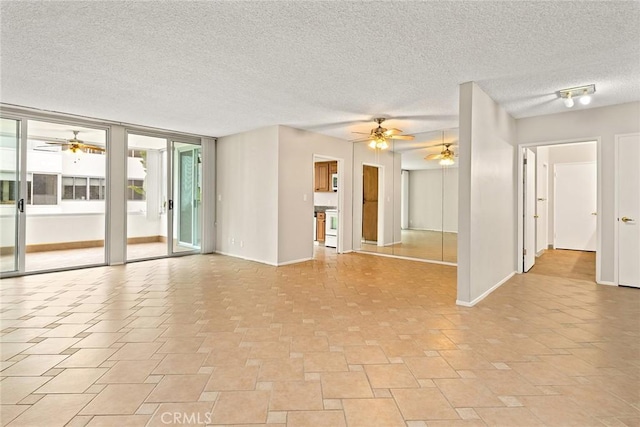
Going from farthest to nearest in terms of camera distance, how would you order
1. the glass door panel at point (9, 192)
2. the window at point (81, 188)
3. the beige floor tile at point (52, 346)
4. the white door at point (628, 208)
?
1. the window at point (81, 188)
2. the glass door panel at point (9, 192)
3. the white door at point (628, 208)
4. the beige floor tile at point (52, 346)

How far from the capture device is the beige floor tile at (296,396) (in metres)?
1.89

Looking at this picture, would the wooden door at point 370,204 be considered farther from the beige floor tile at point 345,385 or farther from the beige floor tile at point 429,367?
the beige floor tile at point 345,385

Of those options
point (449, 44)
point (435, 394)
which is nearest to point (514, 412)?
point (435, 394)

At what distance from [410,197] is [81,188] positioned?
7.96m

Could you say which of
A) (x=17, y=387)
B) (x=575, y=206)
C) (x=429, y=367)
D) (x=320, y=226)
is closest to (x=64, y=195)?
(x=320, y=226)

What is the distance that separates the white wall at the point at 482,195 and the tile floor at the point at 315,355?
1.13ft

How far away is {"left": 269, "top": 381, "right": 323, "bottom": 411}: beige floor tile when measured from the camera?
6.20ft

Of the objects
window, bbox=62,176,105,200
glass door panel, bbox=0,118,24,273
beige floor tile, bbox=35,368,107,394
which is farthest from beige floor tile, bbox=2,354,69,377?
window, bbox=62,176,105,200

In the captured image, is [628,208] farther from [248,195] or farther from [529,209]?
[248,195]

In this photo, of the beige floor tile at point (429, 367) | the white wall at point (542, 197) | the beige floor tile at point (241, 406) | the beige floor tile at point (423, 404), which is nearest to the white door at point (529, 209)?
the white wall at point (542, 197)

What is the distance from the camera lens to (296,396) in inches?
78.7

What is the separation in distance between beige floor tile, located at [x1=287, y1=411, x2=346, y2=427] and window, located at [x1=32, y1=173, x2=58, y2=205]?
8409 millimetres

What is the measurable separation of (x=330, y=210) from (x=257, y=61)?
562 centimetres

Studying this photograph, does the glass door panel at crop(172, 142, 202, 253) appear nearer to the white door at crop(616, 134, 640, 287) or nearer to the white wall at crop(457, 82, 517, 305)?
the white wall at crop(457, 82, 517, 305)
